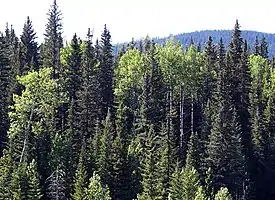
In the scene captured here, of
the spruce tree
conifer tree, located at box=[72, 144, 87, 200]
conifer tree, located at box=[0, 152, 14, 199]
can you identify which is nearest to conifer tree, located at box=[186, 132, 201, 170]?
conifer tree, located at box=[72, 144, 87, 200]

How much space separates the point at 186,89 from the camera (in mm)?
88125

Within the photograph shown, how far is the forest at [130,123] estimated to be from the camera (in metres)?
61.6

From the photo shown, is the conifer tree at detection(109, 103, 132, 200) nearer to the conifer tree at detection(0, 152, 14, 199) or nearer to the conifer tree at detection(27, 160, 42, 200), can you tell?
the conifer tree at detection(27, 160, 42, 200)

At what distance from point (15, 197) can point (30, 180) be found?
2124mm

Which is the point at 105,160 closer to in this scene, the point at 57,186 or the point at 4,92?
the point at 57,186

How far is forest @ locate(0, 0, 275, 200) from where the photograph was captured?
202ft

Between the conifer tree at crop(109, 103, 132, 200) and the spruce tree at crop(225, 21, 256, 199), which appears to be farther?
the spruce tree at crop(225, 21, 256, 199)

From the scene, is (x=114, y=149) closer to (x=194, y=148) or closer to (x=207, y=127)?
(x=194, y=148)

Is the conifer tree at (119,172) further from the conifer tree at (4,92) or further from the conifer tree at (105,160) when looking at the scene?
the conifer tree at (4,92)

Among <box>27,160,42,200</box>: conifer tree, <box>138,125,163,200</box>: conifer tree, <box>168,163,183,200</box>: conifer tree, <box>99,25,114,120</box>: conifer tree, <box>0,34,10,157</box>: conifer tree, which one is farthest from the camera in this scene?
<box>99,25,114,120</box>: conifer tree

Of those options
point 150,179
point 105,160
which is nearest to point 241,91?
point 150,179

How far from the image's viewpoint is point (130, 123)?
85.2m

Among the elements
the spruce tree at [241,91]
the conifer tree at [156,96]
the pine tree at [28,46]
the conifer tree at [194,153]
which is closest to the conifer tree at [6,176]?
the conifer tree at [194,153]

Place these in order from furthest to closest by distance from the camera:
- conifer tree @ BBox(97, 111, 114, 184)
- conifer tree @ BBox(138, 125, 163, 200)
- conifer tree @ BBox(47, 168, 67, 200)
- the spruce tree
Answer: the spruce tree → conifer tree @ BBox(97, 111, 114, 184) → conifer tree @ BBox(138, 125, 163, 200) → conifer tree @ BBox(47, 168, 67, 200)
